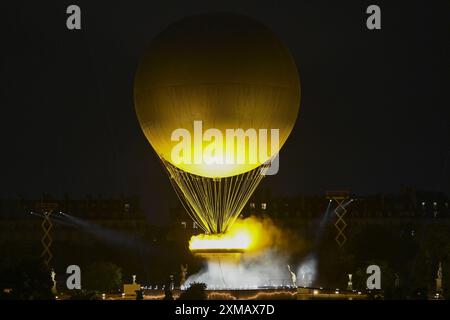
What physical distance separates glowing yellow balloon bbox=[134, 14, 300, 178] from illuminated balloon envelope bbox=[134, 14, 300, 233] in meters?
0.04

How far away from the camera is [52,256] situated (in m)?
124

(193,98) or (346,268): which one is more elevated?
(193,98)

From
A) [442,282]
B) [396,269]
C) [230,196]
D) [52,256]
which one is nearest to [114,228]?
[52,256]

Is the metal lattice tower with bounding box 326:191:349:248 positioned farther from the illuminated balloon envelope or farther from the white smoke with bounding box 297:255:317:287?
the illuminated balloon envelope

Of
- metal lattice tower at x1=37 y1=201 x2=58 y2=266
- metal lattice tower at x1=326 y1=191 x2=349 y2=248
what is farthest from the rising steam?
metal lattice tower at x1=37 y1=201 x2=58 y2=266

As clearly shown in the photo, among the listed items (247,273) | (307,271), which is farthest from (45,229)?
(247,273)

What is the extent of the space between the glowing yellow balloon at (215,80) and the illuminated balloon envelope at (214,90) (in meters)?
0.04

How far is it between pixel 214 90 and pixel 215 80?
39 cm

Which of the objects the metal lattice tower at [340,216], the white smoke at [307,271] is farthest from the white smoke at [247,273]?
the metal lattice tower at [340,216]

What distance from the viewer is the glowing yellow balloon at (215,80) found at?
65.2m

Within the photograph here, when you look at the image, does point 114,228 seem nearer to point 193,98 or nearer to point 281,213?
point 281,213

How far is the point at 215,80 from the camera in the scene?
65.4 meters
